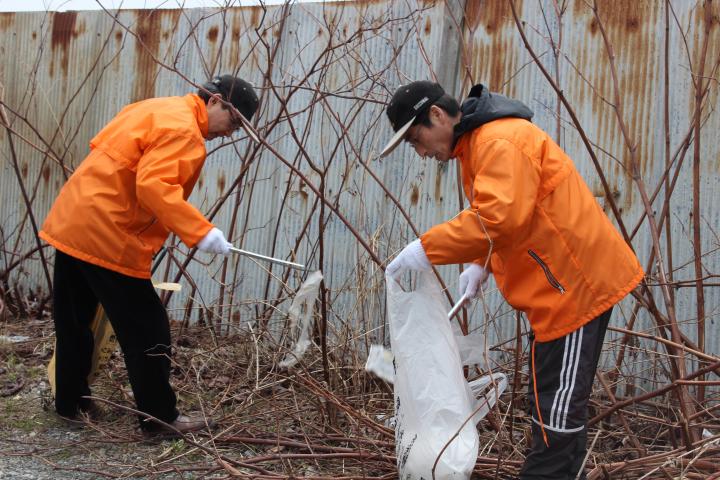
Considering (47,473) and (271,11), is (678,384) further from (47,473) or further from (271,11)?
(271,11)

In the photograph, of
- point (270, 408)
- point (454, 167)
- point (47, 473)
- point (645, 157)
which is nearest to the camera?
point (47, 473)

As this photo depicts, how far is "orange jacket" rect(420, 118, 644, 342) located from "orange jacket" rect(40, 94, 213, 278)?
130 centimetres

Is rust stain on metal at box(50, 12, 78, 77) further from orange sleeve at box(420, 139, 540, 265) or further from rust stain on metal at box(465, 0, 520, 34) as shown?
orange sleeve at box(420, 139, 540, 265)

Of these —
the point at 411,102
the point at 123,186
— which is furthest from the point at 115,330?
the point at 411,102

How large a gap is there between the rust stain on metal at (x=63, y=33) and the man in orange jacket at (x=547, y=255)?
462 centimetres

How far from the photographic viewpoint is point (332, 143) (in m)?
5.15

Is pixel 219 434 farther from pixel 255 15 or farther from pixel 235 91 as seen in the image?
pixel 255 15

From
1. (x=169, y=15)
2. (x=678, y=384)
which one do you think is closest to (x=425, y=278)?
(x=678, y=384)

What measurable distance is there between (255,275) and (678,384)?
3190 mm

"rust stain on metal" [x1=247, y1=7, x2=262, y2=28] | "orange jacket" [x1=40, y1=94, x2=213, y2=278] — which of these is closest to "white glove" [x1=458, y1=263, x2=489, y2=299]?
"orange jacket" [x1=40, y1=94, x2=213, y2=278]

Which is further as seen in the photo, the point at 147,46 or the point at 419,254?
the point at 147,46

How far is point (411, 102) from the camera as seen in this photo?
2834 millimetres

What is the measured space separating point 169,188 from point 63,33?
12.4ft

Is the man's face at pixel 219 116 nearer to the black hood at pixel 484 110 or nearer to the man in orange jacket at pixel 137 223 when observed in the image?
the man in orange jacket at pixel 137 223
